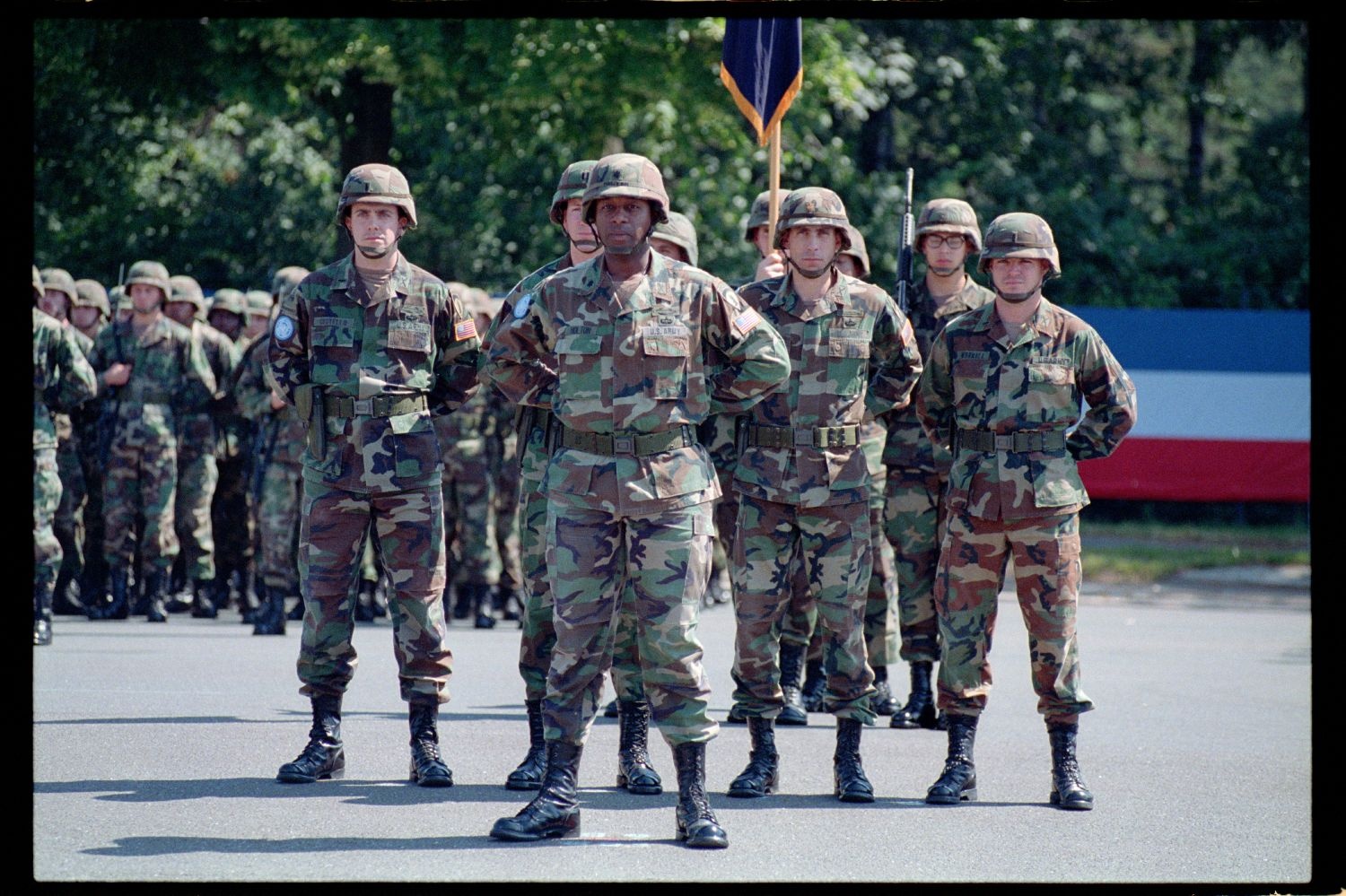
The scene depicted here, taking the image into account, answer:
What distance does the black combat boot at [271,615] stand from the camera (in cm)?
1290

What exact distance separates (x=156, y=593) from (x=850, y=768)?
7491mm

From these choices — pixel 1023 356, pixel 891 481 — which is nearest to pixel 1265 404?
pixel 891 481

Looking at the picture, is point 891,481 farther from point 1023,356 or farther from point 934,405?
point 1023,356

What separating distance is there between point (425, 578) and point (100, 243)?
702 inches

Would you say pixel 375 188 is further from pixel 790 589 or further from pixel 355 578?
pixel 790 589

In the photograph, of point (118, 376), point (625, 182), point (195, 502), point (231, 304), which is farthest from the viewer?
point (231, 304)

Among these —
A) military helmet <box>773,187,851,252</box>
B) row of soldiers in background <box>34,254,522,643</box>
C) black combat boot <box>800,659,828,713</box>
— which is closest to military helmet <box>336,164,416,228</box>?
military helmet <box>773,187,851,252</box>

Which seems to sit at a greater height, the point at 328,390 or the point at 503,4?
the point at 503,4

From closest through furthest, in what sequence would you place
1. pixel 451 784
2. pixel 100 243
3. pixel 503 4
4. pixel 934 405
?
pixel 503 4, pixel 451 784, pixel 934 405, pixel 100 243

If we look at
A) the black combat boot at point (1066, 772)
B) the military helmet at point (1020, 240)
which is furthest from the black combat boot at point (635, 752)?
the military helmet at point (1020, 240)

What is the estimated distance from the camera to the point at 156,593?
13.7 m

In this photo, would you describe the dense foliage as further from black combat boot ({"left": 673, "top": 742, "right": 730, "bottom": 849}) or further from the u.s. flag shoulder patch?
black combat boot ({"left": 673, "top": 742, "right": 730, "bottom": 849})

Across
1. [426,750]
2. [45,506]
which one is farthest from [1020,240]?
[45,506]

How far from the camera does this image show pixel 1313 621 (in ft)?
18.6
